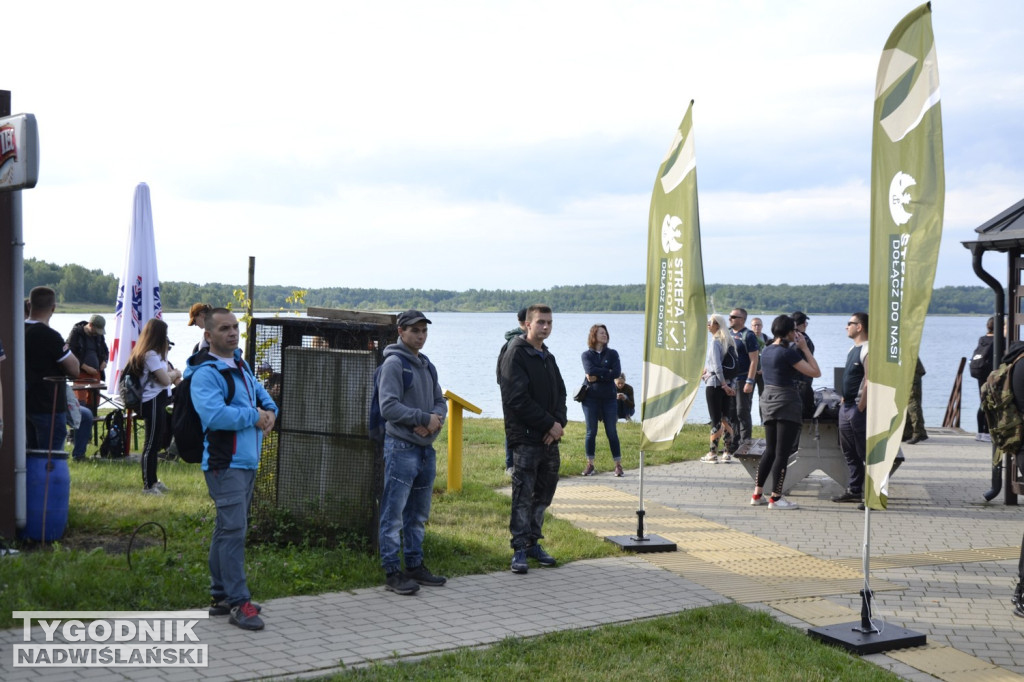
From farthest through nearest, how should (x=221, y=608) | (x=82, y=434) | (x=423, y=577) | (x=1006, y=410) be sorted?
(x=82, y=434), (x=423, y=577), (x=1006, y=410), (x=221, y=608)

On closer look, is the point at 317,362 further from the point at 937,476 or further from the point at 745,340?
the point at 937,476

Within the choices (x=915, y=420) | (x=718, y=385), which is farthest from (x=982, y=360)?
(x=718, y=385)

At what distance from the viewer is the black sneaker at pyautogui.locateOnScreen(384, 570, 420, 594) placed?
683 cm

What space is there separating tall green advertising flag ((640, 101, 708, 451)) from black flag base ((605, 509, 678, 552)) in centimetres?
77

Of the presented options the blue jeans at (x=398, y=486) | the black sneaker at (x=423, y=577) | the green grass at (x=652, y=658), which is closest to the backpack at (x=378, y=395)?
the blue jeans at (x=398, y=486)

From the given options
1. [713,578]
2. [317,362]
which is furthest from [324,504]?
[713,578]

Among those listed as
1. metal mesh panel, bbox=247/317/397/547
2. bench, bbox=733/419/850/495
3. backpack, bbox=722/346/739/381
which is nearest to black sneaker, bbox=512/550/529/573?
metal mesh panel, bbox=247/317/397/547

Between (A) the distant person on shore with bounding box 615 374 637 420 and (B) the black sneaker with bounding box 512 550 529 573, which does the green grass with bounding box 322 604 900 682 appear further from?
(A) the distant person on shore with bounding box 615 374 637 420

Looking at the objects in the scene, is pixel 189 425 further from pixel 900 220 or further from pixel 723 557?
pixel 723 557

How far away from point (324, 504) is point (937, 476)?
899 centimetres

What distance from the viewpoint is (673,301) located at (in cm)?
888

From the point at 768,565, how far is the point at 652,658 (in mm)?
2824

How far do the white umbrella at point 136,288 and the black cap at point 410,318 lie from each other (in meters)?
7.29

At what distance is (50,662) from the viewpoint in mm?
5289
